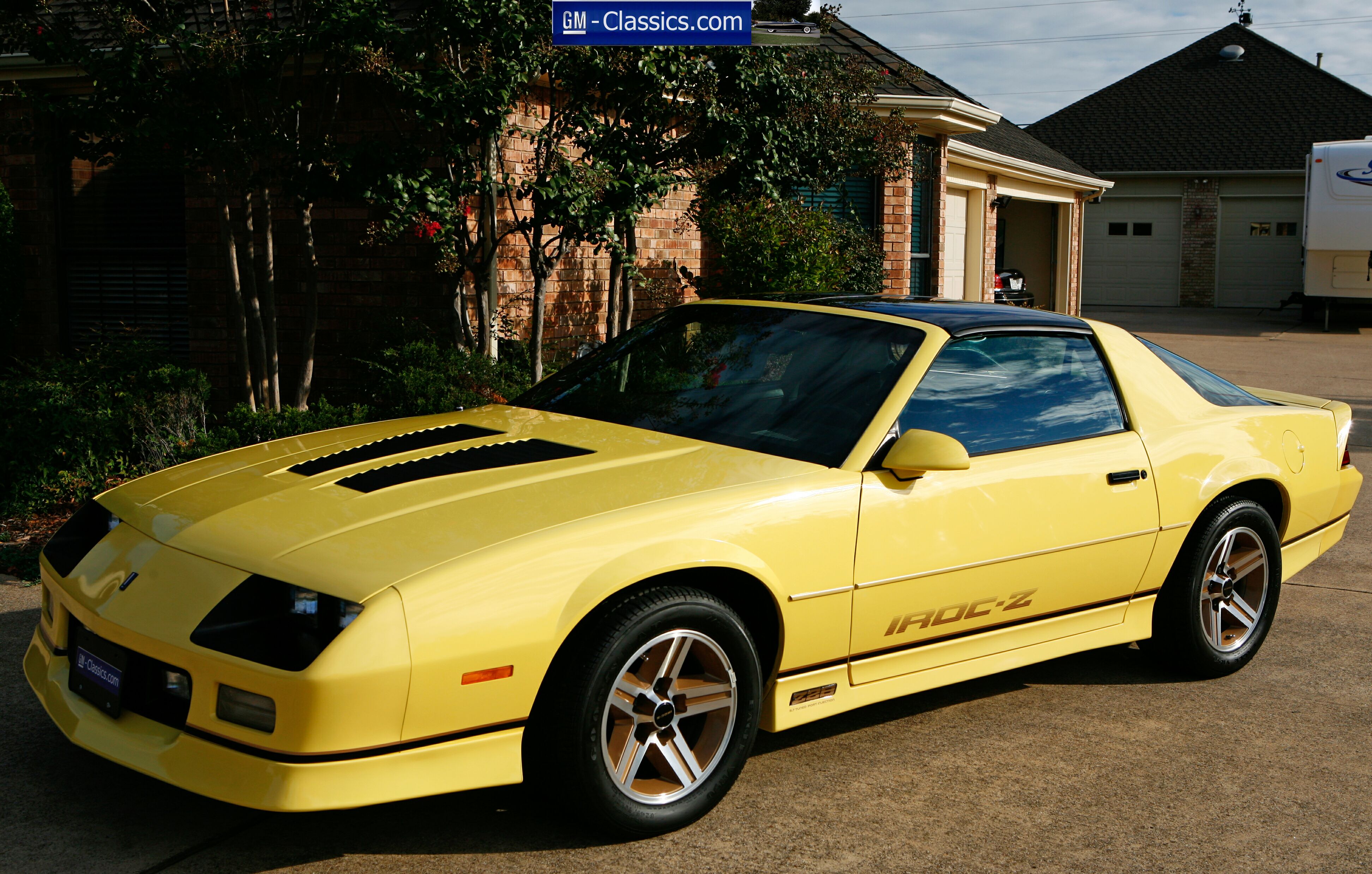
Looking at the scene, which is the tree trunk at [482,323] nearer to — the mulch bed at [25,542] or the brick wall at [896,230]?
the mulch bed at [25,542]

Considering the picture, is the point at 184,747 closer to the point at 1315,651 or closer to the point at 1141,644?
the point at 1141,644

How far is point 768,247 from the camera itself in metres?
11.4

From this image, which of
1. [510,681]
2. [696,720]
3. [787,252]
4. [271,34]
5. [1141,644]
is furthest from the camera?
[787,252]

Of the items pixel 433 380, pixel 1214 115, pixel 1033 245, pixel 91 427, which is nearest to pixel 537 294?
pixel 433 380

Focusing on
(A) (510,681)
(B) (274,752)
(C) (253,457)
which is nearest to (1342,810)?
(A) (510,681)

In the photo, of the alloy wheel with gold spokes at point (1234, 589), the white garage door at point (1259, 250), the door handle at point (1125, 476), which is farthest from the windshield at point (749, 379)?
the white garage door at point (1259, 250)

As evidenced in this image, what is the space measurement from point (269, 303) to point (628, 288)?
10.5 feet

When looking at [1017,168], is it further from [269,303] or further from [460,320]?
[269,303]

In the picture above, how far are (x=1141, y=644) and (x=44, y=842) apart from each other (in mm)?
4138

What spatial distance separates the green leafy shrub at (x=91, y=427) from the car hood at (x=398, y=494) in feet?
11.6

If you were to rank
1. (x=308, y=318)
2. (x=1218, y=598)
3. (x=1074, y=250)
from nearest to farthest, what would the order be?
(x=1218, y=598), (x=308, y=318), (x=1074, y=250)

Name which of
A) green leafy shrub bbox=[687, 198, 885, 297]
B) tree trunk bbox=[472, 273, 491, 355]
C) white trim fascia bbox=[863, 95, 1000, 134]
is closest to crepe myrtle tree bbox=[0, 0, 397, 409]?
tree trunk bbox=[472, 273, 491, 355]

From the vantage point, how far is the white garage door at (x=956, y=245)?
1864 centimetres

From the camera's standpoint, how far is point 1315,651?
17.6 ft
